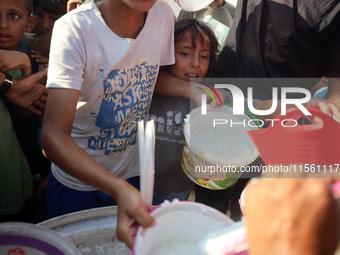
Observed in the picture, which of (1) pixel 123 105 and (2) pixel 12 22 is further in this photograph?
(2) pixel 12 22

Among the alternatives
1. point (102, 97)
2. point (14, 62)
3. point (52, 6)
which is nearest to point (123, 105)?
point (102, 97)

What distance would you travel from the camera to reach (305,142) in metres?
0.93

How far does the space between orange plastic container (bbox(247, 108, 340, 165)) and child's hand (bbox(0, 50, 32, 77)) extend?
1078 mm

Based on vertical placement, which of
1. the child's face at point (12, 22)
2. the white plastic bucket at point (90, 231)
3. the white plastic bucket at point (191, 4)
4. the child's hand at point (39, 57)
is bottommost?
the white plastic bucket at point (90, 231)

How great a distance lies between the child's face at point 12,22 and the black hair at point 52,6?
38cm

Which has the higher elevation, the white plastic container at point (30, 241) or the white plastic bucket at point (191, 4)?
the white plastic bucket at point (191, 4)

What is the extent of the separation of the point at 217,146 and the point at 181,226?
19.8 inches

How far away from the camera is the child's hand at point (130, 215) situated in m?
0.72

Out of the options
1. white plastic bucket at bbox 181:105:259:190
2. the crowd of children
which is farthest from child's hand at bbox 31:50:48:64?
white plastic bucket at bbox 181:105:259:190

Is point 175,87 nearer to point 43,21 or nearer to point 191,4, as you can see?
point 191,4

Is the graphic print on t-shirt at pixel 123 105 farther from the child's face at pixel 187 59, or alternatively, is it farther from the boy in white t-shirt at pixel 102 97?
the child's face at pixel 187 59

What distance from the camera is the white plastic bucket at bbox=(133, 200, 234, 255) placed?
0.77m

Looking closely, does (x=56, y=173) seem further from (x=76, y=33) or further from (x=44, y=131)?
(x=76, y=33)

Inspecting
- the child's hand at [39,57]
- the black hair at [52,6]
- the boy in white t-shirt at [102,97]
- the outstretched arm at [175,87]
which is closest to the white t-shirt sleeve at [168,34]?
the boy in white t-shirt at [102,97]
